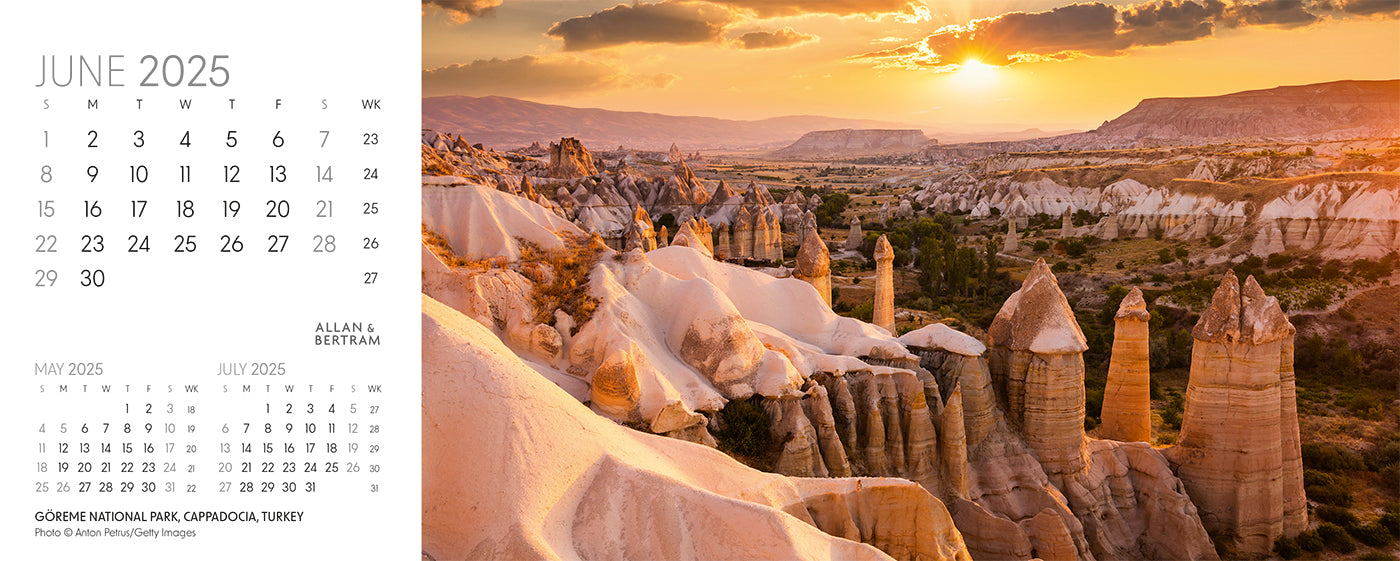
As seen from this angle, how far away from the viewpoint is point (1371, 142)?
100 m

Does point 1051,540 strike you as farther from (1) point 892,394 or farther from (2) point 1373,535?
(2) point 1373,535

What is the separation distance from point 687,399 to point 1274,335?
14381mm

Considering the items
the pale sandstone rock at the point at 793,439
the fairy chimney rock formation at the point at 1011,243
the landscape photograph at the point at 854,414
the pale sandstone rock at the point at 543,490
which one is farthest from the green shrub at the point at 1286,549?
the fairy chimney rock formation at the point at 1011,243

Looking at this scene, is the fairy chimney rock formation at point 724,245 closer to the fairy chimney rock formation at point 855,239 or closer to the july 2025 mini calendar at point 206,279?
the fairy chimney rock formation at point 855,239

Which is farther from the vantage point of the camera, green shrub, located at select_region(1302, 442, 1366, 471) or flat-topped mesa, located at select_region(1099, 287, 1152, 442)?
green shrub, located at select_region(1302, 442, 1366, 471)

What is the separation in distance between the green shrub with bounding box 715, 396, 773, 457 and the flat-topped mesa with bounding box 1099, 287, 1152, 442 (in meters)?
10.6

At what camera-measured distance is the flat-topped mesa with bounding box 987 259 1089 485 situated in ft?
62.5

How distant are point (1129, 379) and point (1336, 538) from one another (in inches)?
246

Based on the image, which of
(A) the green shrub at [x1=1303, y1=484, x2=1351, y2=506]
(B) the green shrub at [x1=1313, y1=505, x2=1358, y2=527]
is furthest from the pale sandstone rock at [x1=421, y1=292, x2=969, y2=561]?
(A) the green shrub at [x1=1303, y1=484, x2=1351, y2=506]

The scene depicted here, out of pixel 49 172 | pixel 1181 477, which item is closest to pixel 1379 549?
pixel 1181 477

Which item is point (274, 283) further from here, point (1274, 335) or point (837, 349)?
point (1274, 335)

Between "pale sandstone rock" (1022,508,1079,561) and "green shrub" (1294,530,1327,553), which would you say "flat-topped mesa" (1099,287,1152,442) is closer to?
"green shrub" (1294,530,1327,553)

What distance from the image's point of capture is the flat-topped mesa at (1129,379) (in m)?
20.4

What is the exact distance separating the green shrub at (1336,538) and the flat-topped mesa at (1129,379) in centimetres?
454
